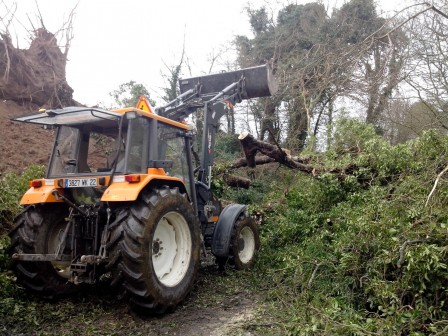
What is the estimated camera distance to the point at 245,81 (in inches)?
284

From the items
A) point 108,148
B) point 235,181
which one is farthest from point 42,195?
point 235,181

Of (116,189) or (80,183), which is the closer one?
(116,189)

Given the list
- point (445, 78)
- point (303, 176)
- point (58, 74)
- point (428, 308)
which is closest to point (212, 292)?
point (428, 308)

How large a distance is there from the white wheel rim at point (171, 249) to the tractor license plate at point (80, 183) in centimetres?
87

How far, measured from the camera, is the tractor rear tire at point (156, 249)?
405cm

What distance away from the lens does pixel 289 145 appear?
48.9 feet

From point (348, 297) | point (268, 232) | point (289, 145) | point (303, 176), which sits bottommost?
point (348, 297)

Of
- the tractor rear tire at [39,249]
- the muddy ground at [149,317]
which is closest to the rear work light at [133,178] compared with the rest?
the tractor rear tire at [39,249]

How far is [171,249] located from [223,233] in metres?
1.41

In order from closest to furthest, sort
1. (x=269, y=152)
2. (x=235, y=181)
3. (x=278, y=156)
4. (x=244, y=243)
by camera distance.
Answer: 1. (x=244, y=243)
2. (x=269, y=152)
3. (x=278, y=156)
4. (x=235, y=181)

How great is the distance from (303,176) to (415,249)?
4.54m

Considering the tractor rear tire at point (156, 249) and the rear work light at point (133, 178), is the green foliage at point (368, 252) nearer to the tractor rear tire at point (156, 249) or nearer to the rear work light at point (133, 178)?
the tractor rear tire at point (156, 249)

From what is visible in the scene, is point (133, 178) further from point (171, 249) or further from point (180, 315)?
point (180, 315)

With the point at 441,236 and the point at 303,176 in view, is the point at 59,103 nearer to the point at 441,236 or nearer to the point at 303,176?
the point at 303,176
